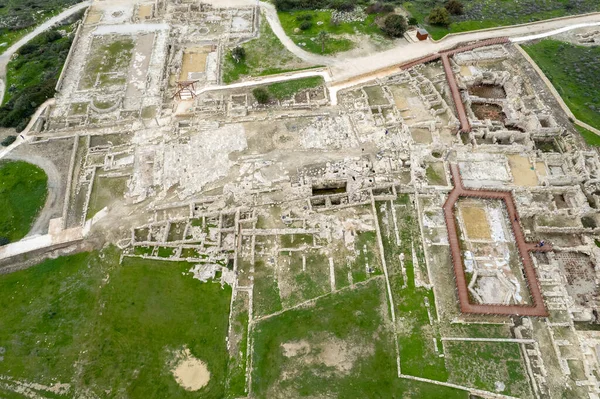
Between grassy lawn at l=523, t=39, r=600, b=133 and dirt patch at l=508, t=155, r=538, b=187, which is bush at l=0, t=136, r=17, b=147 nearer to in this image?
dirt patch at l=508, t=155, r=538, b=187

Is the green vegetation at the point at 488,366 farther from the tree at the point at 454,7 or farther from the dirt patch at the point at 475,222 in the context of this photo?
the tree at the point at 454,7

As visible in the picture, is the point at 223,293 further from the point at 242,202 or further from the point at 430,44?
the point at 430,44

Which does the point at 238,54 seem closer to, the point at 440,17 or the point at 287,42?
the point at 287,42

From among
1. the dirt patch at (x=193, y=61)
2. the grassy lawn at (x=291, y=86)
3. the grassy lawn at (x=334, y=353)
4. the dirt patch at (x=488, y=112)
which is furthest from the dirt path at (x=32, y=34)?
the dirt patch at (x=488, y=112)

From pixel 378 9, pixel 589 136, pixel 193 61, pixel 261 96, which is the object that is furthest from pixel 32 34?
pixel 589 136

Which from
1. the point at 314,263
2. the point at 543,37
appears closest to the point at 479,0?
the point at 543,37

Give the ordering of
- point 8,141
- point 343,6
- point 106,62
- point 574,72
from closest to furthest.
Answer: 1. point 8,141
2. point 574,72
3. point 106,62
4. point 343,6
